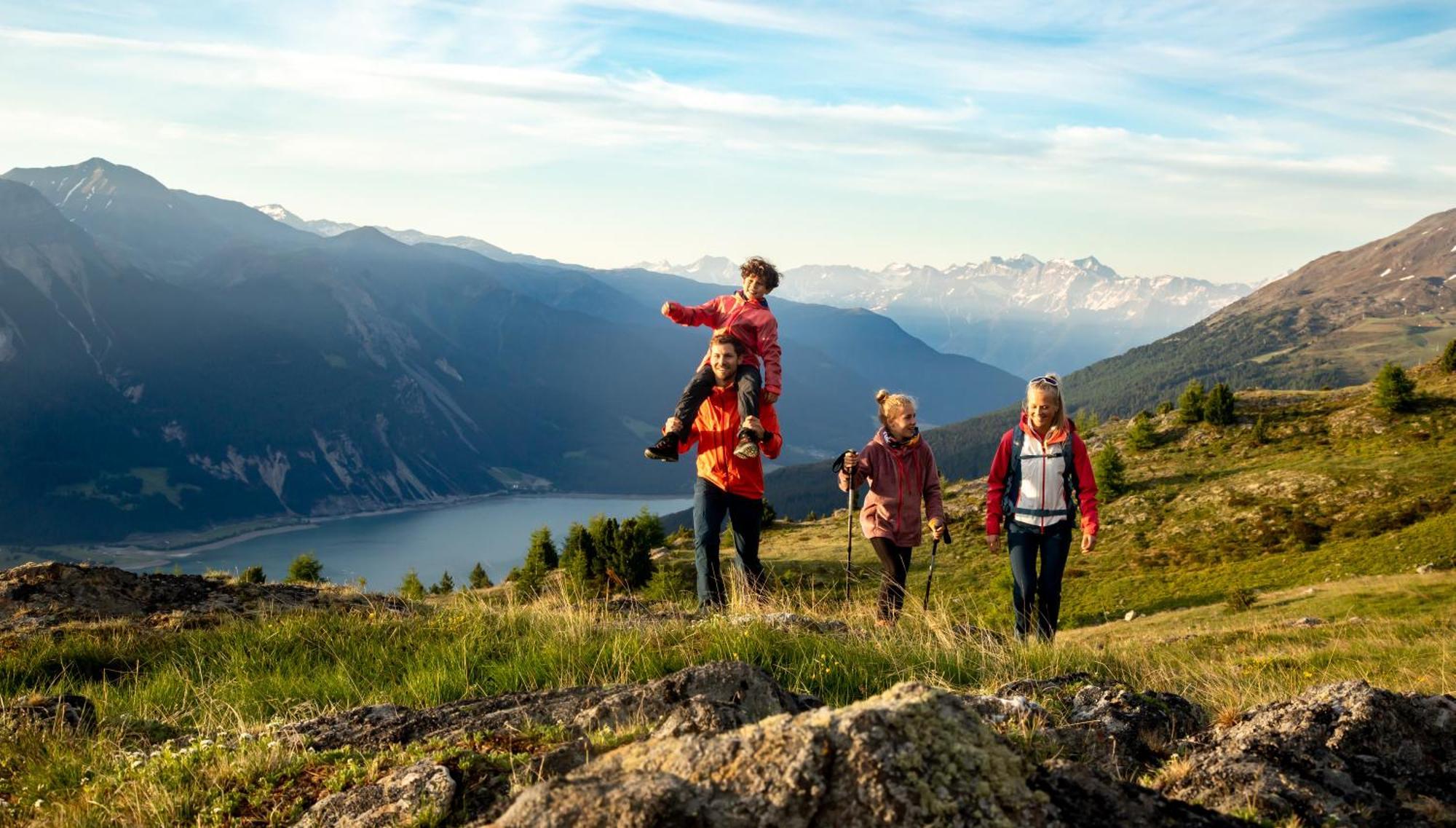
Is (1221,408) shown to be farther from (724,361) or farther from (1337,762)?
(1337,762)

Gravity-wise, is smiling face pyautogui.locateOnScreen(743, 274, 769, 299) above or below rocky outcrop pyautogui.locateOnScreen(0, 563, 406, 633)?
above

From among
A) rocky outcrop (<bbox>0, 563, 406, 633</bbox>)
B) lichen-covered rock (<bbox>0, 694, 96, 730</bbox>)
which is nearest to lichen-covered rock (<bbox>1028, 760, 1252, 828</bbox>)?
lichen-covered rock (<bbox>0, 694, 96, 730</bbox>)

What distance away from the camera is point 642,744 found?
2812 millimetres

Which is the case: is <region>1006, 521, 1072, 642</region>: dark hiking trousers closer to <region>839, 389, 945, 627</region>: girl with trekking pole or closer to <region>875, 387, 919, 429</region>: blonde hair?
<region>839, 389, 945, 627</region>: girl with trekking pole

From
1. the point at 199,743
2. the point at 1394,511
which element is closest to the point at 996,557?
the point at 1394,511

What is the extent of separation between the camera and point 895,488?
9.60m

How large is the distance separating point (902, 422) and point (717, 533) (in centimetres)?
228

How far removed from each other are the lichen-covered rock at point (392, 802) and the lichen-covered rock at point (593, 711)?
0.74 m

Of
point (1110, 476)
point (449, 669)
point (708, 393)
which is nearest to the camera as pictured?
point (449, 669)

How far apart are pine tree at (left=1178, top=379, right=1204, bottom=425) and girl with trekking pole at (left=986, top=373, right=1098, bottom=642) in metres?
51.6

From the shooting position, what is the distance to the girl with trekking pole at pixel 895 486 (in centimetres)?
956

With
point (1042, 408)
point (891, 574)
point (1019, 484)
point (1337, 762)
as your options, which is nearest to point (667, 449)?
point (891, 574)

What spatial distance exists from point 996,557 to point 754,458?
35.8 m

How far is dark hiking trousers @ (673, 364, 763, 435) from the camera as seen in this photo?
952 centimetres
